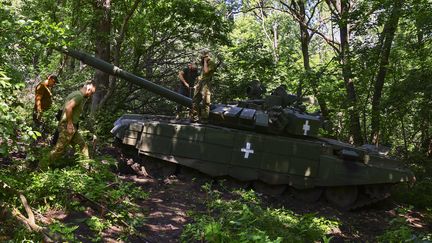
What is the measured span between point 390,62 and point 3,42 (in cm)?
1257

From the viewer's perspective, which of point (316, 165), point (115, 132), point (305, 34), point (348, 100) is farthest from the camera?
point (305, 34)

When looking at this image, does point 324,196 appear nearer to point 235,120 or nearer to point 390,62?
point 235,120

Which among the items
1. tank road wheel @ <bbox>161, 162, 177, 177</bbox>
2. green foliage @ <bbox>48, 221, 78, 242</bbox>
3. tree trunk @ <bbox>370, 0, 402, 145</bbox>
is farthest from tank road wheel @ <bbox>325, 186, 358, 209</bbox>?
green foliage @ <bbox>48, 221, 78, 242</bbox>

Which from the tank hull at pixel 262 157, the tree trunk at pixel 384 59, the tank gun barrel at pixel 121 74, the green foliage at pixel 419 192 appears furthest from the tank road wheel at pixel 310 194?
the tree trunk at pixel 384 59

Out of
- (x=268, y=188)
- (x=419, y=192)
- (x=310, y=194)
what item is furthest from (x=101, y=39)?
(x=419, y=192)

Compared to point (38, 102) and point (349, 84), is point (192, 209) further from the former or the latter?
point (349, 84)

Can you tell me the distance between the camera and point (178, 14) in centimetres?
1447

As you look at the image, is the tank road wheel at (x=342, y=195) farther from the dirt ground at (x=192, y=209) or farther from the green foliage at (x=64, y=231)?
the green foliage at (x=64, y=231)

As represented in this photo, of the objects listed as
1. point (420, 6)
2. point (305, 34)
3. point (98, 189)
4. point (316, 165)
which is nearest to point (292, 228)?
point (316, 165)

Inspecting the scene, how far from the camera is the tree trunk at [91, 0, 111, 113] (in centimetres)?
1255

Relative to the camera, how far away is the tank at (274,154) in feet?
30.0

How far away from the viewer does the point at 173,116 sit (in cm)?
1245

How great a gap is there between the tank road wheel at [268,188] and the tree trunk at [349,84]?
5384 millimetres

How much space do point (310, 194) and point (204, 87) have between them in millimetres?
3330
